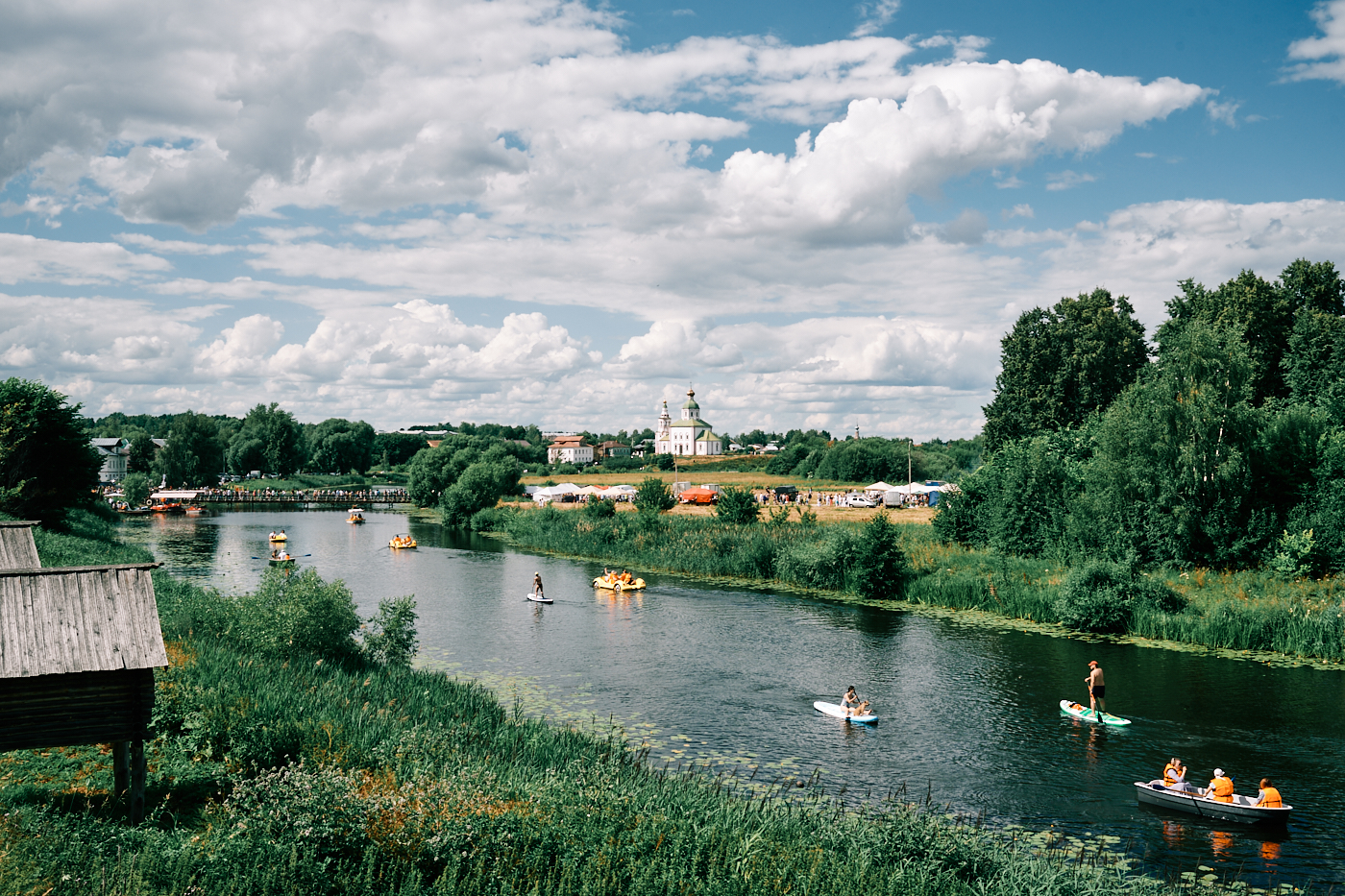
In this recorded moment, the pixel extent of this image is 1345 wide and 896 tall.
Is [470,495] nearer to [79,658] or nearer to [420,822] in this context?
[79,658]

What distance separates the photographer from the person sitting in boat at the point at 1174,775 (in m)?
17.1

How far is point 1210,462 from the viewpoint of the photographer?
36.4 metres

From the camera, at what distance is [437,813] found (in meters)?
11.3

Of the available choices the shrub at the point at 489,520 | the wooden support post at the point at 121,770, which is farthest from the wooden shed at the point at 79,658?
the shrub at the point at 489,520

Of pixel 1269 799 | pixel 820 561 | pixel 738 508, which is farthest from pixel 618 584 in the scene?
pixel 1269 799

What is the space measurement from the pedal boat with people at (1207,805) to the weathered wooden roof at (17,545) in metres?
21.9

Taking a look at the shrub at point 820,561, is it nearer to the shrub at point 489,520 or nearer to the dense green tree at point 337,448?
the shrub at point 489,520

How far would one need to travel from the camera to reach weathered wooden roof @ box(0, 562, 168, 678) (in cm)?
1191

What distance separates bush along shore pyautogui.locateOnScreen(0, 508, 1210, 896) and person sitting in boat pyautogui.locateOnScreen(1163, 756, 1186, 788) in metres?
3.85

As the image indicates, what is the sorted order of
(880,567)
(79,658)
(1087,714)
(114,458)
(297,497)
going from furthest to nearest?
(114,458) → (297,497) → (880,567) → (1087,714) → (79,658)

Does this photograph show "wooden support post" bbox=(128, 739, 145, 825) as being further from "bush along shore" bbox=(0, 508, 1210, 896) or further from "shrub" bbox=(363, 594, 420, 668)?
"shrub" bbox=(363, 594, 420, 668)

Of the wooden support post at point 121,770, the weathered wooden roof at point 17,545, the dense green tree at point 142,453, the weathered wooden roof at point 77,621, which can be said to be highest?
the dense green tree at point 142,453

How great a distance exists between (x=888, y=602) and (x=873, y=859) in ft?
96.7

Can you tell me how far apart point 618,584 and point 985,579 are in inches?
711
